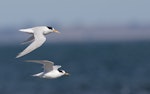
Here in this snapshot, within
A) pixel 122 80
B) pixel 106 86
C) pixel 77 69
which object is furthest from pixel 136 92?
pixel 77 69

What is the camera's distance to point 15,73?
102875 millimetres

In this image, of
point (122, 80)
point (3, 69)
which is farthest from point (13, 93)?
A: point (3, 69)

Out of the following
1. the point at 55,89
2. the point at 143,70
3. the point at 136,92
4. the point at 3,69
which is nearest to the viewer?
the point at 136,92

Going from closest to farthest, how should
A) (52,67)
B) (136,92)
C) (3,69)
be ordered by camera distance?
1. (52,67)
2. (136,92)
3. (3,69)

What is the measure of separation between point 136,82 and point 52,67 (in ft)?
178

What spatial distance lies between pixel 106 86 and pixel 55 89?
19.7 feet

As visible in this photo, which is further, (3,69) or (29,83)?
(3,69)

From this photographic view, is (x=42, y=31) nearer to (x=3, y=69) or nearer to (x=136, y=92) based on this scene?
(x=136, y=92)

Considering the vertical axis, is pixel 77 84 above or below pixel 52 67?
below

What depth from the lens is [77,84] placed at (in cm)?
8156

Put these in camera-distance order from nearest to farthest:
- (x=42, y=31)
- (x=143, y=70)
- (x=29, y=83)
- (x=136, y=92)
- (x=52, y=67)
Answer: (x=42, y=31) → (x=52, y=67) → (x=136, y=92) → (x=29, y=83) → (x=143, y=70)

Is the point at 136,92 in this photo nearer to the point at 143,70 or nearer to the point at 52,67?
the point at 143,70

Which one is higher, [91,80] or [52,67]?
[52,67]

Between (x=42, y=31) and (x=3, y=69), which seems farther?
(x=3, y=69)
